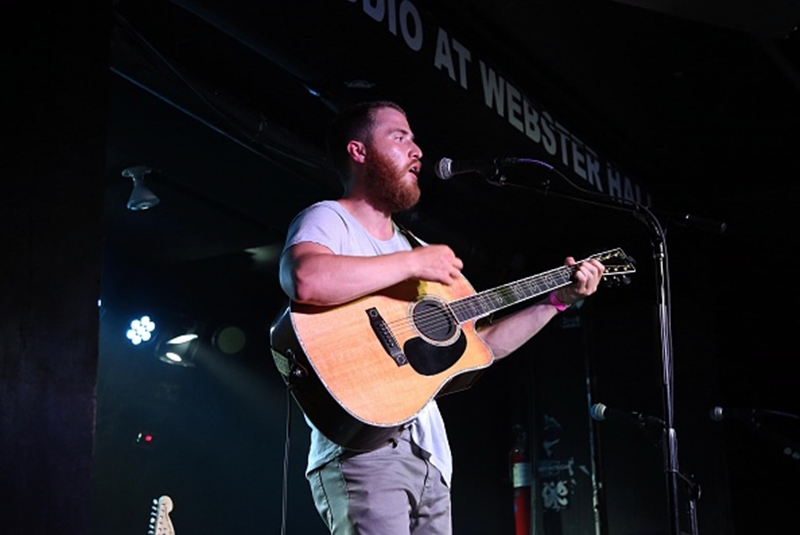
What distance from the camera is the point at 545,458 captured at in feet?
24.0

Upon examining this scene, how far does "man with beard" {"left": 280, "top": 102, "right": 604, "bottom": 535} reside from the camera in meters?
2.75

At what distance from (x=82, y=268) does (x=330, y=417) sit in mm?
928

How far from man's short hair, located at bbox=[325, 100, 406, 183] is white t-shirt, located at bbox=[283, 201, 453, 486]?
0.33m

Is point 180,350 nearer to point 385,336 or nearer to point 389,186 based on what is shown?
point 389,186

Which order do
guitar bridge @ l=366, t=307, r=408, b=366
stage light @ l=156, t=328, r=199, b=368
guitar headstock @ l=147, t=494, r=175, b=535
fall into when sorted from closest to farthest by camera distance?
guitar bridge @ l=366, t=307, r=408, b=366 < guitar headstock @ l=147, t=494, r=175, b=535 < stage light @ l=156, t=328, r=199, b=368

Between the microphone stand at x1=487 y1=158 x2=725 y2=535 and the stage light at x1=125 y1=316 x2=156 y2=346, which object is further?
the stage light at x1=125 y1=316 x2=156 y2=346

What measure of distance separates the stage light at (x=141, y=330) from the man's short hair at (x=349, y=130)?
4.07 meters

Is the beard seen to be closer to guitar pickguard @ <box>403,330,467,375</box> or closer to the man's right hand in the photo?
the man's right hand

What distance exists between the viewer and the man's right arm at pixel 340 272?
275 cm

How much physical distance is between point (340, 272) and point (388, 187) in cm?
60

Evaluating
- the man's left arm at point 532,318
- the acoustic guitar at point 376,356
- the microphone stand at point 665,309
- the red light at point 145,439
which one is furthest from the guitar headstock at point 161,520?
the red light at point 145,439

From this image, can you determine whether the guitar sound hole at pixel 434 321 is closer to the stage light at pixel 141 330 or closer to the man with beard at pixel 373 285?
the man with beard at pixel 373 285

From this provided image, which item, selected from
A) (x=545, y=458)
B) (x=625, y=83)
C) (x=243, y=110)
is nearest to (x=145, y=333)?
(x=243, y=110)

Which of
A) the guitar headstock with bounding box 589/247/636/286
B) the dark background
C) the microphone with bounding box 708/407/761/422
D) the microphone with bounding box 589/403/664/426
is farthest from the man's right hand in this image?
the microphone with bounding box 708/407/761/422
